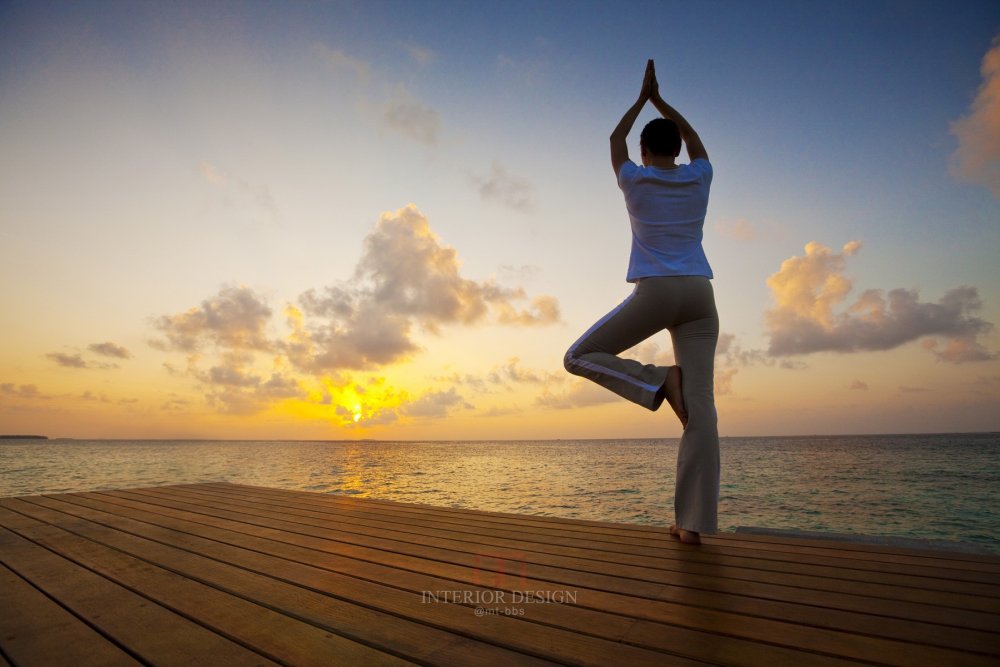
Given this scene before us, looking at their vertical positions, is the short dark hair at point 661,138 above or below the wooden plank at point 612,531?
above

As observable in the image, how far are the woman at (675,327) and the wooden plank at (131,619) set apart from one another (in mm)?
1790

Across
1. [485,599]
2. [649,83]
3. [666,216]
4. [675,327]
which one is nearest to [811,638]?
[485,599]

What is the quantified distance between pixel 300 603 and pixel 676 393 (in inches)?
72.1

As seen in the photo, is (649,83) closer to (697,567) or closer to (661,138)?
(661,138)

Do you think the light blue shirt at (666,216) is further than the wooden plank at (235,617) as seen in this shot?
Yes

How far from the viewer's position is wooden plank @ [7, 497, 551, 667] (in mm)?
1077

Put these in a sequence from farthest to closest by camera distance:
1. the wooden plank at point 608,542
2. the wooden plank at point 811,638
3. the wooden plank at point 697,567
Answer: the wooden plank at point 608,542 → the wooden plank at point 697,567 → the wooden plank at point 811,638

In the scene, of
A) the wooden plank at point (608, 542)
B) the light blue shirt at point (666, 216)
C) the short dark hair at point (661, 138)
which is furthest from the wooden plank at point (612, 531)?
the short dark hair at point (661, 138)

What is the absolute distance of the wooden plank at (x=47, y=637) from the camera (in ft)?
3.64

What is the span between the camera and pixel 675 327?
7.72 feet

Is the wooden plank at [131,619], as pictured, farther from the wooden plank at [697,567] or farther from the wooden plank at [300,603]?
the wooden plank at [697,567]

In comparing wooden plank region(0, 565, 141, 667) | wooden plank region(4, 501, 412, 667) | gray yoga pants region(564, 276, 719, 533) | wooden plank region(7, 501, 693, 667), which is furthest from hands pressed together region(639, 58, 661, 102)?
wooden plank region(0, 565, 141, 667)

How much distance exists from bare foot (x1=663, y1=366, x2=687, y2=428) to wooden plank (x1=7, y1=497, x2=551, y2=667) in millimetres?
1518

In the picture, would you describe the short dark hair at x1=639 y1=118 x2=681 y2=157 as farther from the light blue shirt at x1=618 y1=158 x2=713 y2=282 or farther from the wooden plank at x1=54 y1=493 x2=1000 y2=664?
the wooden plank at x1=54 y1=493 x2=1000 y2=664
